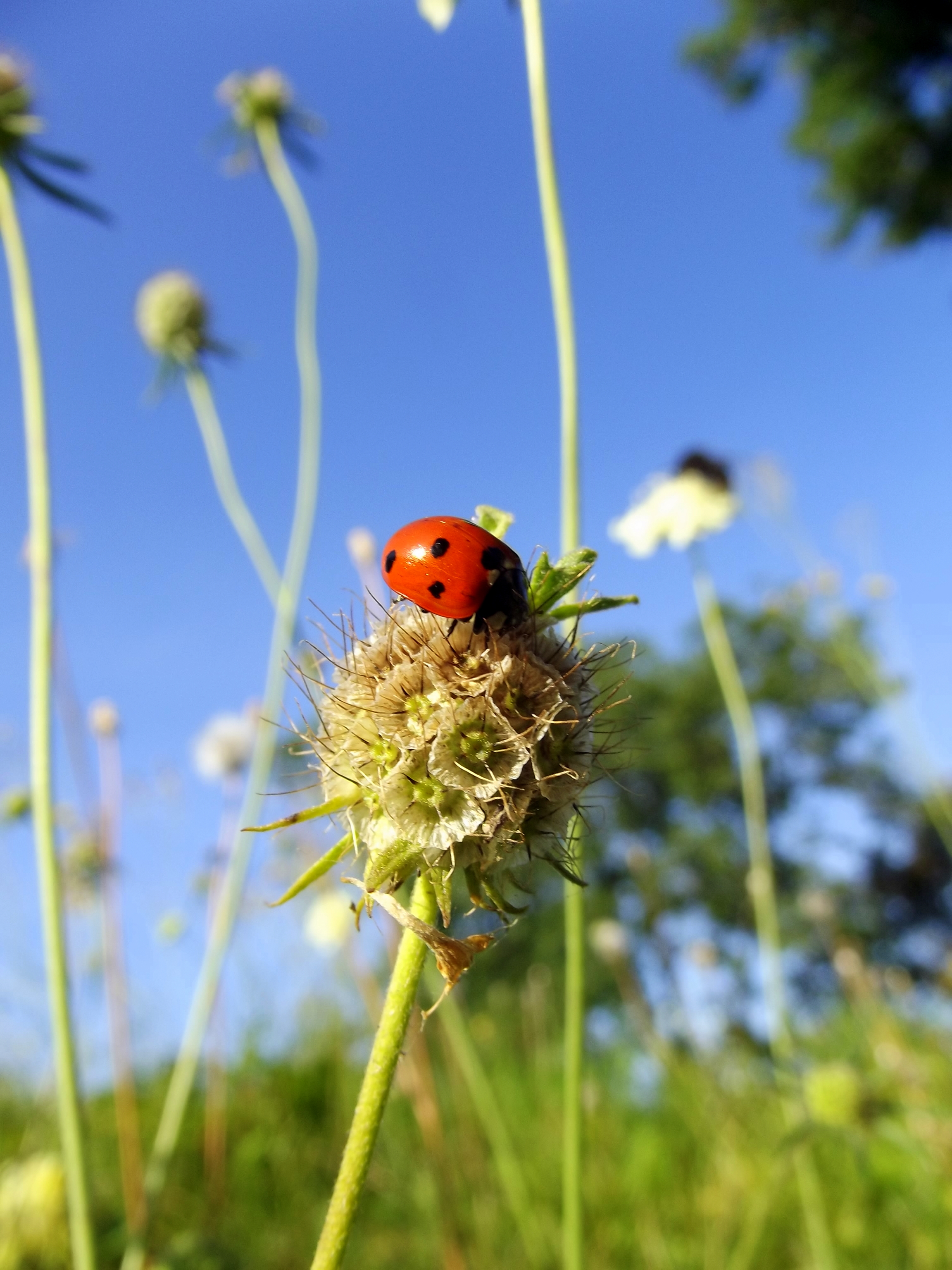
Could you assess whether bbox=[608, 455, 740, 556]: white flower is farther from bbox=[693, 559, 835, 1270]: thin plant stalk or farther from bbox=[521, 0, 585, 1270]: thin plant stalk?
bbox=[521, 0, 585, 1270]: thin plant stalk

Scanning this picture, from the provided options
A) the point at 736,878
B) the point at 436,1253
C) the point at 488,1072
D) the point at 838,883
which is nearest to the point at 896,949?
the point at 838,883

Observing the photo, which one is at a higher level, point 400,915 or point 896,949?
point 896,949

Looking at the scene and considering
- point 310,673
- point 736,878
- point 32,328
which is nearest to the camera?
point 310,673

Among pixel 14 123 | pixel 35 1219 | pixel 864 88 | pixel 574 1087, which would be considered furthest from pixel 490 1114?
pixel 864 88

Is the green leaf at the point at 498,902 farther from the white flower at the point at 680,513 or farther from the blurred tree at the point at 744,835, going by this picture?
the blurred tree at the point at 744,835

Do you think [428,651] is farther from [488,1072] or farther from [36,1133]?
[488,1072]

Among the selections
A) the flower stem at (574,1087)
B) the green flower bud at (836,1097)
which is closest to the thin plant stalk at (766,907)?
the green flower bud at (836,1097)

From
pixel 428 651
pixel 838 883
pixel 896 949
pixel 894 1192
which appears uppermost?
pixel 838 883
